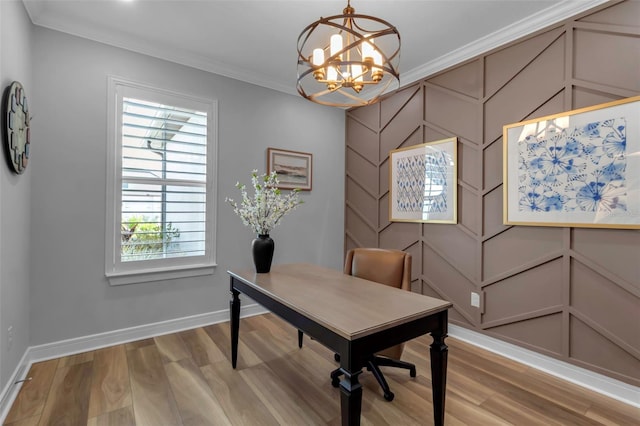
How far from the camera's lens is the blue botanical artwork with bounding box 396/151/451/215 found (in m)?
3.03

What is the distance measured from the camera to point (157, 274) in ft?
9.61

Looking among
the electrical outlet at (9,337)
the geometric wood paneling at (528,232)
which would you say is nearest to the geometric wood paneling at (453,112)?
the geometric wood paneling at (528,232)

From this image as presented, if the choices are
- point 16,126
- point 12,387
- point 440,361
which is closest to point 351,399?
point 440,361

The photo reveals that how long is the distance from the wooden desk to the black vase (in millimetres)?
79

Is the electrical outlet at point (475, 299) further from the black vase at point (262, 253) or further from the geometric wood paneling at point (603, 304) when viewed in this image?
the black vase at point (262, 253)

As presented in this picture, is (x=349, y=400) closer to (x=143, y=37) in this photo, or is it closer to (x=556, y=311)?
(x=556, y=311)

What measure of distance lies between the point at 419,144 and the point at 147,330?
3262 millimetres

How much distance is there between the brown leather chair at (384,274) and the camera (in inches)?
81.6

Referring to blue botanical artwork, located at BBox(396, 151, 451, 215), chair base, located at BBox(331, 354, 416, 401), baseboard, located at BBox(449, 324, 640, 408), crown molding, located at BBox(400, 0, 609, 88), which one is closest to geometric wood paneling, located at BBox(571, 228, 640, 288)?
baseboard, located at BBox(449, 324, 640, 408)

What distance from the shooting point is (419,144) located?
3.24 meters

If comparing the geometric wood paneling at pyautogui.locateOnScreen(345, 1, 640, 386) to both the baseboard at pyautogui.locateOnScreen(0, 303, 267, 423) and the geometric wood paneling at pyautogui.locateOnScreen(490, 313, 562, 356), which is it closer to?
the geometric wood paneling at pyautogui.locateOnScreen(490, 313, 562, 356)

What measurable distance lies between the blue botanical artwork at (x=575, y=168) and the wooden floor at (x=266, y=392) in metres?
1.28

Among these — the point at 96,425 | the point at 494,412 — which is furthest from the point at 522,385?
the point at 96,425

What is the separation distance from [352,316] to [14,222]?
2258mm
